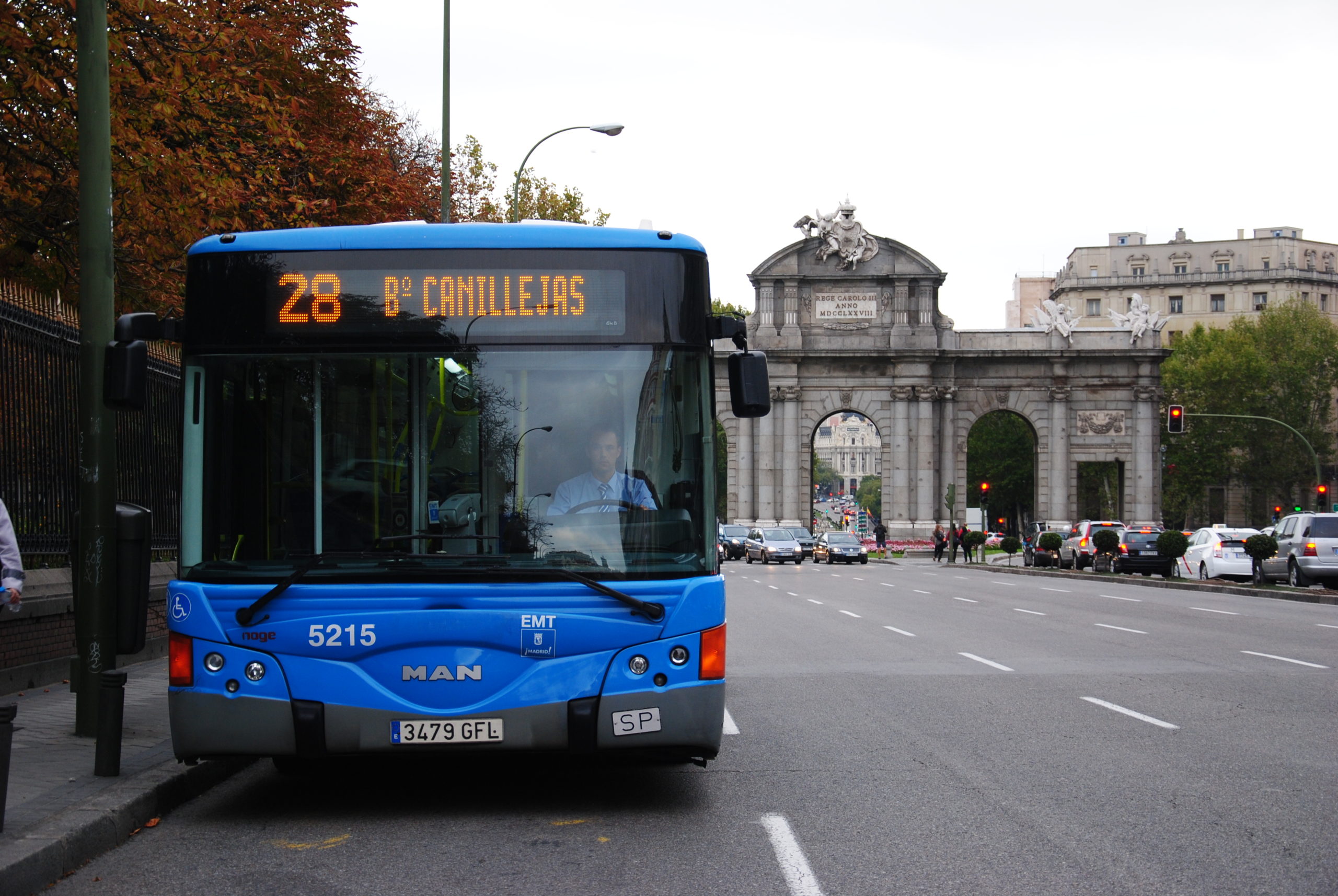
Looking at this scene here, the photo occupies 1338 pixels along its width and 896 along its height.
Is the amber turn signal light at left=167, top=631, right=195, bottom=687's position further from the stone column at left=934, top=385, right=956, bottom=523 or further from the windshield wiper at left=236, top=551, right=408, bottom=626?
the stone column at left=934, top=385, right=956, bottom=523

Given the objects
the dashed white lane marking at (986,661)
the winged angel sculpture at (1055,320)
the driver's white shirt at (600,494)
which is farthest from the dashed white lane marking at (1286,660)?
the winged angel sculpture at (1055,320)

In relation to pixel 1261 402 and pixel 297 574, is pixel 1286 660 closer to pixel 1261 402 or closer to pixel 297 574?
pixel 297 574

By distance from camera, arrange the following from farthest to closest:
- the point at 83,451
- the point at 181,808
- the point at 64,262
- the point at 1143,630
→ the point at 1143,630 → the point at 64,262 → the point at 83,451 → the point at 181,808

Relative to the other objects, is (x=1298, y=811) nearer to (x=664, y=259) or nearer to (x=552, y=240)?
(x=664, y=259)

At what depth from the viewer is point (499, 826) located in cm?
693

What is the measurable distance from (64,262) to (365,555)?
876cm

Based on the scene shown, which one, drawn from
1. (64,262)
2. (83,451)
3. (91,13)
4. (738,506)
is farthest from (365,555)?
(738,506)

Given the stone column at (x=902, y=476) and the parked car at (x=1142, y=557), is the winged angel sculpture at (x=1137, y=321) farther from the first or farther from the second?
the parked car at (x=1142, y=557)

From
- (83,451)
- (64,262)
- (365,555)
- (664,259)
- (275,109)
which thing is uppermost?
(275,109)

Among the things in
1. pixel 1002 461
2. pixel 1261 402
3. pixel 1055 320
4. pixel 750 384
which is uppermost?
pixel 1055 320

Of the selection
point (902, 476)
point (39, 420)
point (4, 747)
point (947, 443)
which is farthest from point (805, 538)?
point (4, 747)

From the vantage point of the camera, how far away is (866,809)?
24.0 ft

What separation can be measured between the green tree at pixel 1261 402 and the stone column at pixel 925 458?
3126 cm

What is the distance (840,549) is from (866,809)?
156 ft
